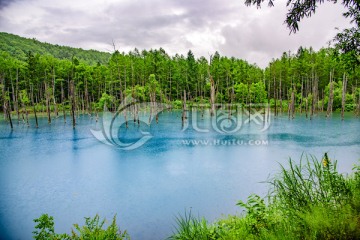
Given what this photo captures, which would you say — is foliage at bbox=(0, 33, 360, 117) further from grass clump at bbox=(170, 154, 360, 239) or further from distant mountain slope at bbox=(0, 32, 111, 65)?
grass clump at bbox=(170, 154, 360, 239)

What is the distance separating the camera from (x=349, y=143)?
21828 millimetres

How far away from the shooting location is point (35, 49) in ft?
299

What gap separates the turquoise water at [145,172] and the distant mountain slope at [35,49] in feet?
159

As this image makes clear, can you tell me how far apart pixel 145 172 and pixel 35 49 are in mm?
92045

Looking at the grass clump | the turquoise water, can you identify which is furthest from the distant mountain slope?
the grass clump

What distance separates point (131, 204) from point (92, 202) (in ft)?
5.83

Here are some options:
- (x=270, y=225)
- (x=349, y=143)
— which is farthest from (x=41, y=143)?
(x=349, y=143)

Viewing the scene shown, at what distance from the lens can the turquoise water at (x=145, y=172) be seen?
418 inches

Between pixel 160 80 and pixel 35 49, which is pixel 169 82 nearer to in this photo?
pixel 160 80

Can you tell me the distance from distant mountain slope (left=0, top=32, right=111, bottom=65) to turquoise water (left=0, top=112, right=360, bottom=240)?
4859cm

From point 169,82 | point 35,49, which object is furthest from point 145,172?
point 35,49

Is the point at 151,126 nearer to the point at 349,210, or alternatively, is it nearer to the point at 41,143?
the point at 41,143

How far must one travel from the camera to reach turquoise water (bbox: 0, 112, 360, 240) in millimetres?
10617

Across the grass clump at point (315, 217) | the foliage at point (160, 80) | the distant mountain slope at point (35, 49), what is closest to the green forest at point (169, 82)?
the foliage at point (160, 80)
